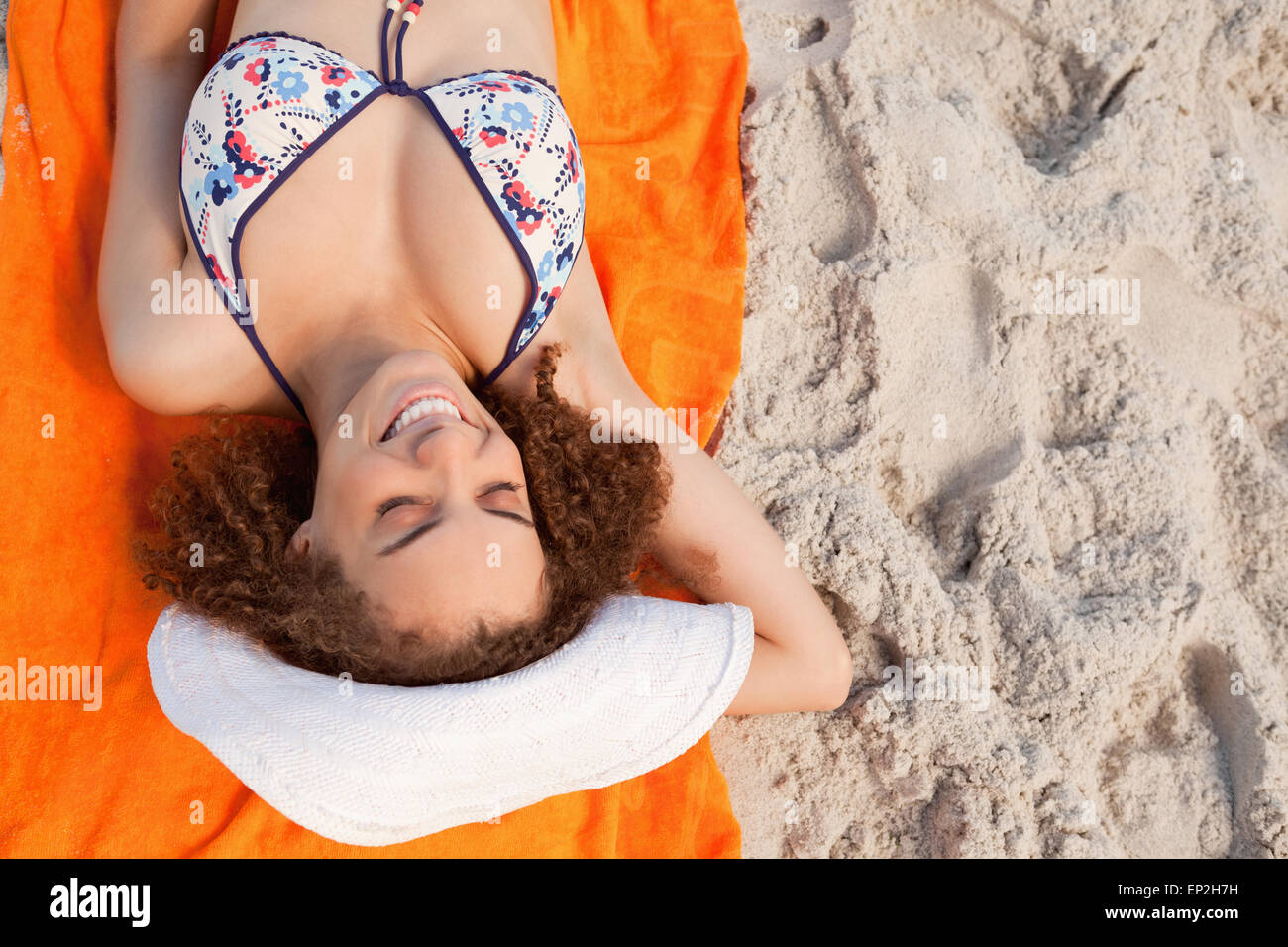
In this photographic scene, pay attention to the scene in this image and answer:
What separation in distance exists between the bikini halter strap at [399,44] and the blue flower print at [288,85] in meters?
0.21

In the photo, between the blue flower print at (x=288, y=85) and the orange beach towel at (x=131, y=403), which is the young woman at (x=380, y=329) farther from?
the orange beach towel at (x=131, y=403)

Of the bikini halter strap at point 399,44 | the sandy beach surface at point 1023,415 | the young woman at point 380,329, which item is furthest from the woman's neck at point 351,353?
the sandy beach surface at point 1023,415

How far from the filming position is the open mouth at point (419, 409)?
1.87 meters

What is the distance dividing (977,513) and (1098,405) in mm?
467

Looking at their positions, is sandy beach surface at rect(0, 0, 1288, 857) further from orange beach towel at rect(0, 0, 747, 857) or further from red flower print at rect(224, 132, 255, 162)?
red flower print at rect(224, 132, 255, 162)

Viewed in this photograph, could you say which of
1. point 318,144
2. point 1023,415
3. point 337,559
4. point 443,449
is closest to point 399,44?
point 318,144

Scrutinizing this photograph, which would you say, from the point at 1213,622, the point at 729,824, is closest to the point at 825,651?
the point at 729,824

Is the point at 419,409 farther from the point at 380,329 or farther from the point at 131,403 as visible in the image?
the point at 131,403

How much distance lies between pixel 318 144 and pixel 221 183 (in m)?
0.22

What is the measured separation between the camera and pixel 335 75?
216 centimetres

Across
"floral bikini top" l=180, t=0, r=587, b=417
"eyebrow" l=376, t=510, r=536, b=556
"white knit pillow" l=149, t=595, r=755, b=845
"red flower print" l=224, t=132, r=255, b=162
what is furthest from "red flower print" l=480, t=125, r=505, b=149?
"white knit pillow" l=149, t=595, r=755, b=845

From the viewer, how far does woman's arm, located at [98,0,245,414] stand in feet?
7.06

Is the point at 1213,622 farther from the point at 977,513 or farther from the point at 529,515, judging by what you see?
the point at 529,515

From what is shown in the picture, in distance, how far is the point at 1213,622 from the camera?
2.47 meters
